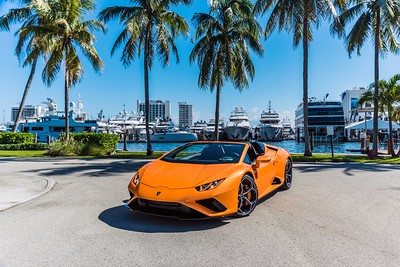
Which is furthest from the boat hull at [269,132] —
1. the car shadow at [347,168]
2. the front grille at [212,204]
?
the front grille at [212,204]

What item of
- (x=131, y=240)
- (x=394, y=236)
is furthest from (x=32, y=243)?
(x=394, y=236)

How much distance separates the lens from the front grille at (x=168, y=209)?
13.3 feet

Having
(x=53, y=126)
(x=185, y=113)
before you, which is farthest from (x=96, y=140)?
(x=185, y=113)

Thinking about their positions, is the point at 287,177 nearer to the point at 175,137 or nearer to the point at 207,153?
the point at 207,153

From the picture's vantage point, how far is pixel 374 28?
57.9ft

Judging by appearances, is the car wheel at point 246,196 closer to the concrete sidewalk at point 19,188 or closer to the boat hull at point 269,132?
the concrete sidewalk at point 19,188

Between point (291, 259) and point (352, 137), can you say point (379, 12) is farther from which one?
point (352, 137)

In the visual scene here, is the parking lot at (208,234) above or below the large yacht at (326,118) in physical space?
below

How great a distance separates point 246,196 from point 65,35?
19430mm

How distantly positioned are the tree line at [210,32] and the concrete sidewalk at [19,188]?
378 inches

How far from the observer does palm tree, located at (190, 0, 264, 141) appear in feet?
64.9

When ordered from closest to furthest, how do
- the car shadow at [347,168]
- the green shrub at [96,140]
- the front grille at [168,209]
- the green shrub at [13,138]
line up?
1. the front grille at [168,209]
2. the car shadow at [347,168]
3. the green shrub at [96,140]
4. the green shrub at [13,138]

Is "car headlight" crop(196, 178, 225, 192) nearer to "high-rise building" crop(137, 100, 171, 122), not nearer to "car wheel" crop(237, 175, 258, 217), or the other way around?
"car wheel" crop(237, 175, 258, 217)

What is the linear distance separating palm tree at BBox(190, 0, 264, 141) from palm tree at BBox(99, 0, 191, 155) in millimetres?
1867
